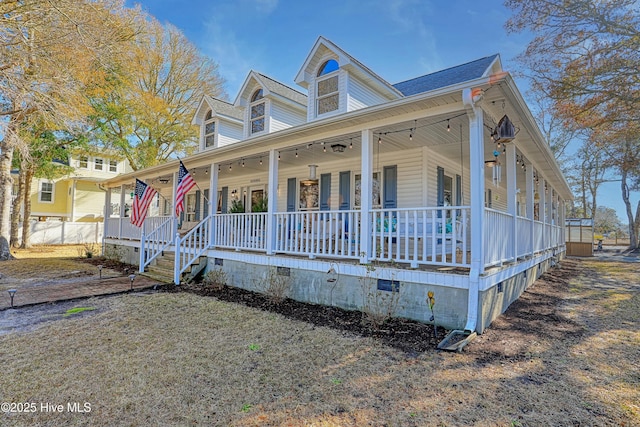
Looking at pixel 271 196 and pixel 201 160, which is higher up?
pixel 201 160

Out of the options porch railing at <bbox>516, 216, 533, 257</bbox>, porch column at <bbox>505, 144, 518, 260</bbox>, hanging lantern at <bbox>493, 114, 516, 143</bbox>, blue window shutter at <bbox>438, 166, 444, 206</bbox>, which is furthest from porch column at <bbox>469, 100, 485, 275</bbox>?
blue window shutter at <bbox>438, 166, 444, 206</bbox>

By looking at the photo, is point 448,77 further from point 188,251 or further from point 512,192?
point 188,251

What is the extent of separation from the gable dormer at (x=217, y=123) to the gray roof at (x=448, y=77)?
682cm

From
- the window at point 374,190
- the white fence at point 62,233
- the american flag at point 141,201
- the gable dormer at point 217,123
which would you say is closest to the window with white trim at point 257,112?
the gable dormer at point 217,123

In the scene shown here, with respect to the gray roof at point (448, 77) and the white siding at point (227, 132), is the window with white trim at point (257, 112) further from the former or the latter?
the gray roof at point (448, 77)

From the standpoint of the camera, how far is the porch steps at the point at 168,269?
8.70 meters

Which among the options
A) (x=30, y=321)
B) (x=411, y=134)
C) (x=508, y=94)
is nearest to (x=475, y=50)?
(x=411, y=134)

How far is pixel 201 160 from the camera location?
983cm

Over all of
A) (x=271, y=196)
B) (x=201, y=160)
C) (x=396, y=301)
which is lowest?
(x=396, y=301)

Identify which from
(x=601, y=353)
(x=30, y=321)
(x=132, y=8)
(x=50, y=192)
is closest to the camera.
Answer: (x=601, y=353)

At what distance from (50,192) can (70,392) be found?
28.7 m

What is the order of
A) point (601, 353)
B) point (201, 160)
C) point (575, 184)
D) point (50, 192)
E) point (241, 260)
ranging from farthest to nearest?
point (575, 184) → point (50, 192) → point (201, 160) → point (241, 260) → point (601, 353)

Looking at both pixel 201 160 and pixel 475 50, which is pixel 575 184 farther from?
pixel 201 160

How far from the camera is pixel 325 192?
10289 millimetres
